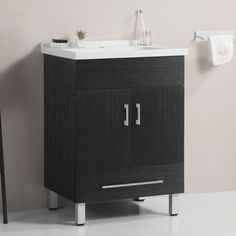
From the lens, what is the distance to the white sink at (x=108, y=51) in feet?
12.1

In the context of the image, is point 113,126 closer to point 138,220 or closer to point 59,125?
point 59,125

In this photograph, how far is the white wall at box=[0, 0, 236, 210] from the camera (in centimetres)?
401

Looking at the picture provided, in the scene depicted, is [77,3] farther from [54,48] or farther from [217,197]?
[217,197]

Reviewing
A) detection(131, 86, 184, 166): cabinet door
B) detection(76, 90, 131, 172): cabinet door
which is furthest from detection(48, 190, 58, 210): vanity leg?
detection(131, 86, 184, 166): cabinet door

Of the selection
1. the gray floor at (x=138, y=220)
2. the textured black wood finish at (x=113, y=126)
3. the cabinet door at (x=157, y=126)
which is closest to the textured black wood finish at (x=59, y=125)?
the textured black wood finish at (x=113, y=126)

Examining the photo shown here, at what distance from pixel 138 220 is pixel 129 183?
0.73 feet

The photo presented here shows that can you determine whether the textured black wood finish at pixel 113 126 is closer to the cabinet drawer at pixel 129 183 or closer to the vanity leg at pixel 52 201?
the cabinet drawer at pixel 129 183

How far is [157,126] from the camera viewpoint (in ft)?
12.7

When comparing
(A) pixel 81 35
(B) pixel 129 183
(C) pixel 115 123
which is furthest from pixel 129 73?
(B) pixel 129 183

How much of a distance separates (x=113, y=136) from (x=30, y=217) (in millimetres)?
657

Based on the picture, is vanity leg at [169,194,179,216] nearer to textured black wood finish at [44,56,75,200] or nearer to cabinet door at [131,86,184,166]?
cabinet door at [131,86,184,166]

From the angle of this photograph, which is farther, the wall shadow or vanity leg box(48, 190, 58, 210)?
vanity leg box(48, 190, 58, 210)

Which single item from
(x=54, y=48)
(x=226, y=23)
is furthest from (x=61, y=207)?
(x=226, y=23)

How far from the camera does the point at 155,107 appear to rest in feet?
12.6
